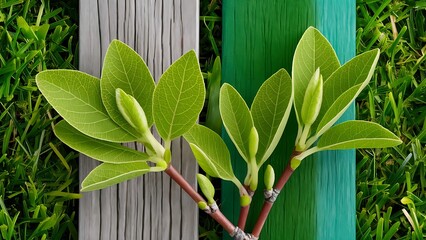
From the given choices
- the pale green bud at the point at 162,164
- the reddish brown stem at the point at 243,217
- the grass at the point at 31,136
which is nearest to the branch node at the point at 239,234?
the reddish brown stem at the point at 243,217

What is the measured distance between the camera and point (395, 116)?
2.91ft

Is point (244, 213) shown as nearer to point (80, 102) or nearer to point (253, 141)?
point (253, 141)

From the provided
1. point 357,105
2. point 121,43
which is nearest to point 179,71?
point 121,43

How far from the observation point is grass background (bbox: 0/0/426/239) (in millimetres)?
838

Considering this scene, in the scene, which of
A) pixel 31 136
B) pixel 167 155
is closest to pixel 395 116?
pixel 167 155

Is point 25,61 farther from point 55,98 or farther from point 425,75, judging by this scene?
point 425,75

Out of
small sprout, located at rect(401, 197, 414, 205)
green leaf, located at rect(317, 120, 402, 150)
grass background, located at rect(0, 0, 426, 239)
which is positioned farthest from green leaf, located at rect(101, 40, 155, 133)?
small sprout, located at rect(401, 197, 414, 205)

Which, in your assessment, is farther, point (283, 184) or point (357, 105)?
point (357, 105)

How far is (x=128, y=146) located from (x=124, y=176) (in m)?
0.08

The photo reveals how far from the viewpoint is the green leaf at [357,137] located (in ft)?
2.48

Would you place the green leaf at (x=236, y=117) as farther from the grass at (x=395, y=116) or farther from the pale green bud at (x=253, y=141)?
the grass at (x=395, y=116)

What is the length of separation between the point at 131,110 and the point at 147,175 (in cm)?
A: 12

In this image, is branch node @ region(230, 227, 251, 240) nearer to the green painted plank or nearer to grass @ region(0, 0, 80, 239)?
the green painted plank

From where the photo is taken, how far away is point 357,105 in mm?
895
